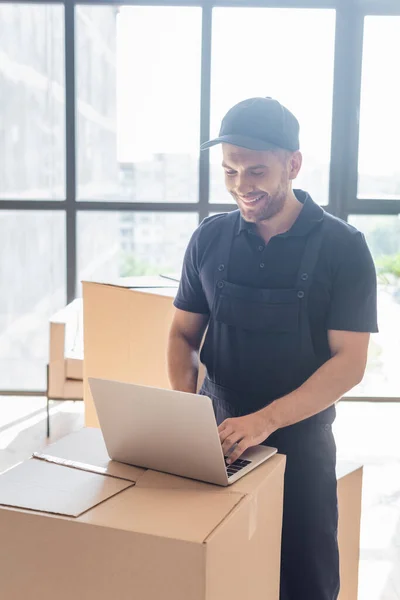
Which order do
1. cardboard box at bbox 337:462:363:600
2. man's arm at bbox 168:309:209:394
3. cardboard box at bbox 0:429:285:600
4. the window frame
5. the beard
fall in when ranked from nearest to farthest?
cardboard box at bbox 0:429:285:600
the beard
man's arm at bbox 168:309:209:394
cardboard box at bbox 337:462:363:600
the window frame

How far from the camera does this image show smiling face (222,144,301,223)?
1.42 metres

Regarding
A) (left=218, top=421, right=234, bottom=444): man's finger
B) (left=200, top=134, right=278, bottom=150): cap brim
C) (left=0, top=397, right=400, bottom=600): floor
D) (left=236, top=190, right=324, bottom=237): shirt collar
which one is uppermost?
(left=200, top=134, right=278, bottom=150): cap brim

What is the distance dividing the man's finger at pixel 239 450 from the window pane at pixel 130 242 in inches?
136

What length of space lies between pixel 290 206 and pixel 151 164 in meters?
3.22

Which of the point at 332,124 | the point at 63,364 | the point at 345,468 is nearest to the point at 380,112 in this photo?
the point at 332,124

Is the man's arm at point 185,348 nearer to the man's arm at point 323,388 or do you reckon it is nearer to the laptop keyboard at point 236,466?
the man's arm at point 323,388

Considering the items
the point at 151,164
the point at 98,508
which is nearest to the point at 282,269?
the point at 98,508

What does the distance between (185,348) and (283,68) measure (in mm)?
3316

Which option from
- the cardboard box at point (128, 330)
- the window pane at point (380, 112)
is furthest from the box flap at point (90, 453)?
the window pane at point (380, 112)

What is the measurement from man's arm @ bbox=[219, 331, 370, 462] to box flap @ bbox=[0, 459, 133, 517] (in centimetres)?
30

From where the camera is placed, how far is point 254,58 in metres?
4.54

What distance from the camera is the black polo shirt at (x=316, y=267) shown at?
1.43 metres

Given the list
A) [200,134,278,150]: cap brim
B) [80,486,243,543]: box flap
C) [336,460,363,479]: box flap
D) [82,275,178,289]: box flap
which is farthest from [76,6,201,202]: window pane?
[80,486,243,543]: box flap

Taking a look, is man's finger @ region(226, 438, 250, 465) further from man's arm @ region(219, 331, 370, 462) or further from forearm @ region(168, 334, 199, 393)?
forearm @ region(168, 334, 199, 393)
